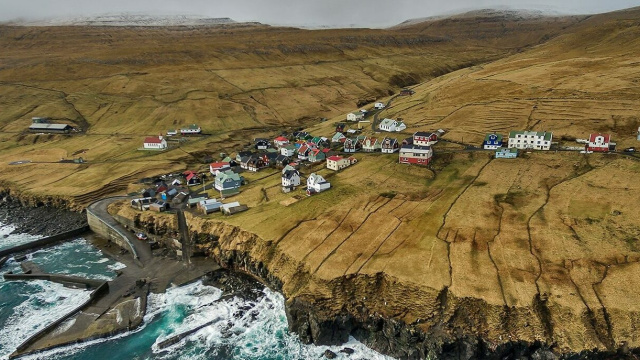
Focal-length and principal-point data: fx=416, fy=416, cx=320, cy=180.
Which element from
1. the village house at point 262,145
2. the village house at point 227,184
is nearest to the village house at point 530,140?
the village house at point 227,184

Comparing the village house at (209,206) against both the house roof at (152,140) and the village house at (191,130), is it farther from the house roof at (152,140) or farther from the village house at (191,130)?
the village house at (191,130)

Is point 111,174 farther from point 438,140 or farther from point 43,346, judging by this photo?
point 438,140

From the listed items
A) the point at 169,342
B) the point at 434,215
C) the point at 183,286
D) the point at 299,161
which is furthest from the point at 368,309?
the point at 299,161

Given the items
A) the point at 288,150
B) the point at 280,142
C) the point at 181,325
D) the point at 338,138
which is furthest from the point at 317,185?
the point at 280,142

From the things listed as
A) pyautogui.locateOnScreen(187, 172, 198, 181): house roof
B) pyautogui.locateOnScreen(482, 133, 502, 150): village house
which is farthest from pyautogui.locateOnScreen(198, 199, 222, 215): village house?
pyautogui.locateOnScreen(482, 133, 502, 150): village house

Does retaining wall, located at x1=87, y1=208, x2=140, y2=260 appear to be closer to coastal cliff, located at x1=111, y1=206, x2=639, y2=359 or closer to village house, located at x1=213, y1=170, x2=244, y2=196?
village house, located at x1=213, y1=170, x2=244, y2=196

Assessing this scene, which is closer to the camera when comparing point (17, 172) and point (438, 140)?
point (438, 140)
